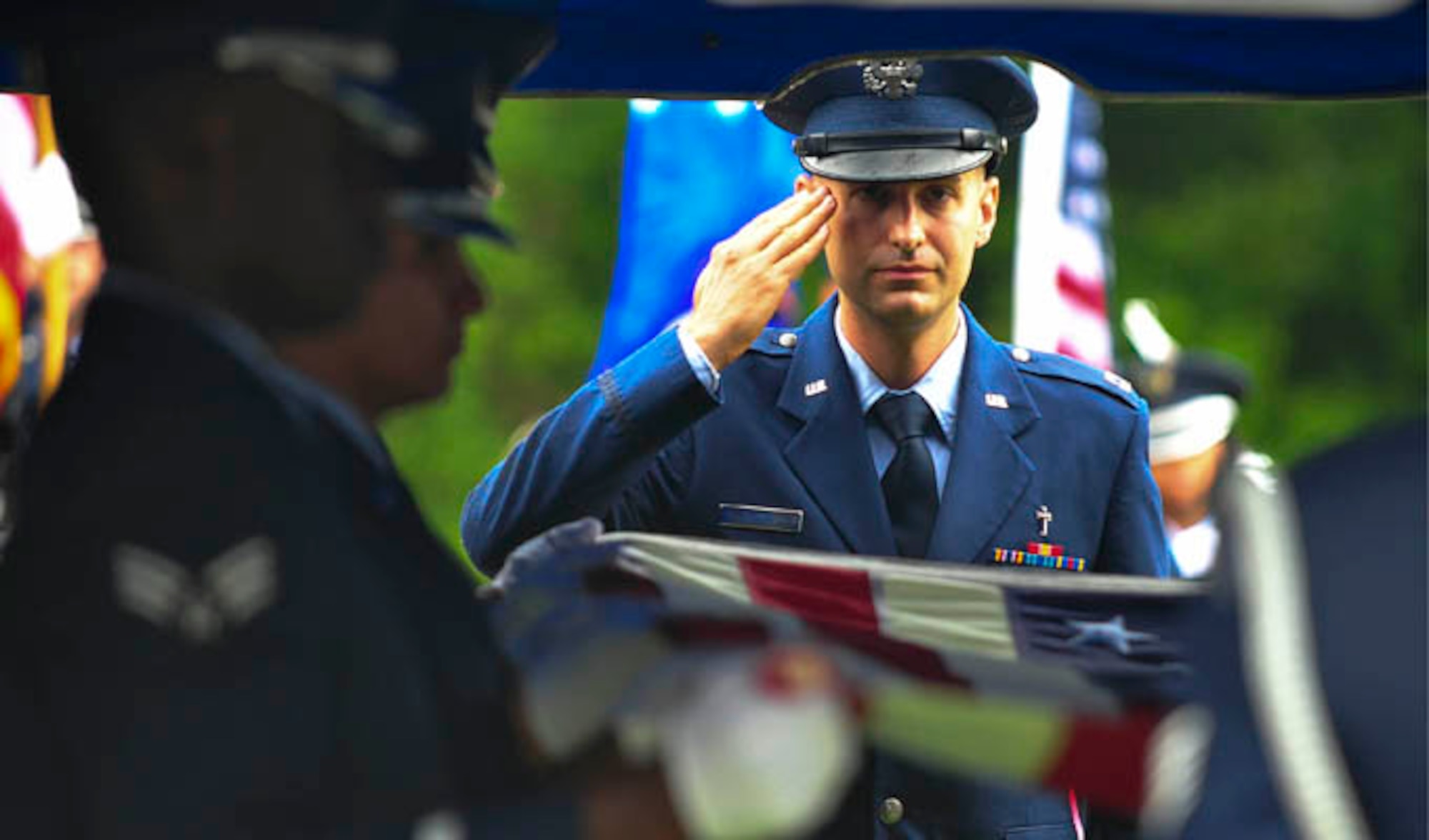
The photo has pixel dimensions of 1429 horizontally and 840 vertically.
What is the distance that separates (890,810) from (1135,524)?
2.45 ft

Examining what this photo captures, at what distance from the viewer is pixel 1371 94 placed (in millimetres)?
3717

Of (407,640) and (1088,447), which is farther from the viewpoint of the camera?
(1088,447)

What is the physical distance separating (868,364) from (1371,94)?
116 cm

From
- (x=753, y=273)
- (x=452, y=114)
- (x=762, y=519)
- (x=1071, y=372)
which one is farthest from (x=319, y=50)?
(x=1071, y=372)

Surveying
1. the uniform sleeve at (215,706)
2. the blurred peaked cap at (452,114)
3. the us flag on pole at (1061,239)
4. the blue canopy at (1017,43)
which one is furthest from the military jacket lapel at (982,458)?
the us flag on pole at (1061,239)

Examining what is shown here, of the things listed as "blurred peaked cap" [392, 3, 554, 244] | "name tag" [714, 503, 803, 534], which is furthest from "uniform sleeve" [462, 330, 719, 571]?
"blurred peaked cap" [392, 3, 554, 244]

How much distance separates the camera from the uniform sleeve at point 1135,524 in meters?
4.38

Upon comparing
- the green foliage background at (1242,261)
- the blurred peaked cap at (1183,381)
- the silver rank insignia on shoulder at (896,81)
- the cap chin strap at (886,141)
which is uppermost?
the silver rank insignia on shoulder at (896,81)

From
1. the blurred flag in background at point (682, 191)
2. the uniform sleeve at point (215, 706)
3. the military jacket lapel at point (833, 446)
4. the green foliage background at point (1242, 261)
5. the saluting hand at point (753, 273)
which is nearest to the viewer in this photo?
the uniform sleeve at point (215, 706)

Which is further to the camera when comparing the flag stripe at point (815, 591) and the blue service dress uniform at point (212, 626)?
the flag stripe at point (815, 591)

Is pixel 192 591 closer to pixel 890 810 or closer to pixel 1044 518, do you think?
pixel 890 810

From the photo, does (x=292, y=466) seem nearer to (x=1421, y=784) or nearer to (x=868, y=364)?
(x=1421, y=784)

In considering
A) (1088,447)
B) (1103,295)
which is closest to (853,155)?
(1088,447)

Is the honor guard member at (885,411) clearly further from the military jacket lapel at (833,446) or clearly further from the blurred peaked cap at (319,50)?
the blurred peaked cap at (319,50)
